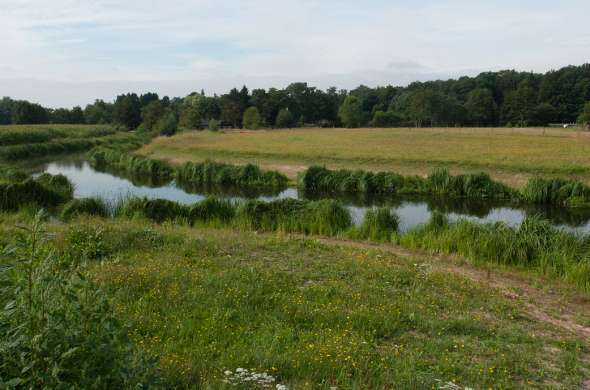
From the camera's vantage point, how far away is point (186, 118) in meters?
96.6

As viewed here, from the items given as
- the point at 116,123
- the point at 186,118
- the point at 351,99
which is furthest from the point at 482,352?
the point at 116,123

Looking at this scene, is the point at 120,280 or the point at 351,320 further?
the point at 120,280

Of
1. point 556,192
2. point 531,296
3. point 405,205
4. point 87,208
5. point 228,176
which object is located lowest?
point 405,205

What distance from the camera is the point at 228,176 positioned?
3450cm

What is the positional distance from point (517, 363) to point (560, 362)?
644 millimetres

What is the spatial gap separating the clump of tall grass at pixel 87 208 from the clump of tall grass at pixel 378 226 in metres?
9.28

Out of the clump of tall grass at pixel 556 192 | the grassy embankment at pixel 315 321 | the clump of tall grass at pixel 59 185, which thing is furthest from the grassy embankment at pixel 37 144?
the grassy embankment at pixel 315 321

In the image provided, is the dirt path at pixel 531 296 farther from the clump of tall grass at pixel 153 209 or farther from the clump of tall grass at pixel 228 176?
the clump of tall grass at pixel 228 176

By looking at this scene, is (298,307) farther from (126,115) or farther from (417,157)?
(126,115)

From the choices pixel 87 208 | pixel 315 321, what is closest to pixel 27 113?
pixel 87 208

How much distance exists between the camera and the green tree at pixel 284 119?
102m

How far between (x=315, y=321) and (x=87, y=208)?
44.4 ft

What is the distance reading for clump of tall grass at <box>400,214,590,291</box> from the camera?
12.0 metres

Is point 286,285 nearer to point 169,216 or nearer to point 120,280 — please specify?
point 120,280
